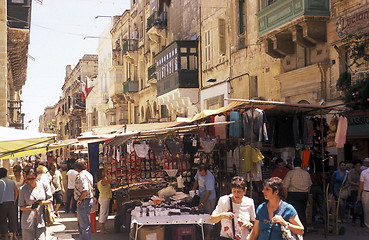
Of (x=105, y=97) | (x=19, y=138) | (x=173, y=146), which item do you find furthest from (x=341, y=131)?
(x=105, y=97)

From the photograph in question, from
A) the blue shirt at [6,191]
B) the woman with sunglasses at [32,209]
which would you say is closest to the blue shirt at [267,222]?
the woman with sunglasses at [32,209]

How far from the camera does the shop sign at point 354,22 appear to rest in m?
13.8

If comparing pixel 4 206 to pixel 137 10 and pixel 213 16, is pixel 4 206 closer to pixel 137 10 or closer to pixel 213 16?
pixel 213 16

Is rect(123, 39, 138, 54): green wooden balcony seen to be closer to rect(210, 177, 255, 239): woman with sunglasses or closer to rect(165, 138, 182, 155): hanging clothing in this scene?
rect(165, 138, 182, 155): hanging clothing

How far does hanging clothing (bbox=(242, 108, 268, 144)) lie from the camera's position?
10.8 m

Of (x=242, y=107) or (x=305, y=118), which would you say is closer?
(x=242, y=107)

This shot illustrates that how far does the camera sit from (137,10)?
39.4 meters

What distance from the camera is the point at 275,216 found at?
5.18m

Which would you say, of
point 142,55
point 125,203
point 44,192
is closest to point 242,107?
point 125,203

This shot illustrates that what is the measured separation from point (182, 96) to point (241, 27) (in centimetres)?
636

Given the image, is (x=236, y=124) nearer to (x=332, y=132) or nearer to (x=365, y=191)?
(x=332, y=132)

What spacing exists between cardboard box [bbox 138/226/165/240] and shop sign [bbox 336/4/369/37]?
740 cm

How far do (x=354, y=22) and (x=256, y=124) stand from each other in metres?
5.19

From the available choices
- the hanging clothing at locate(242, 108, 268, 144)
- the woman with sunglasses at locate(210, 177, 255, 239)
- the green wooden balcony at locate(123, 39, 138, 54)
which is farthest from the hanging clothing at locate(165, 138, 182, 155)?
the green wooden balcony at locate(123, 39, 138, 54)
